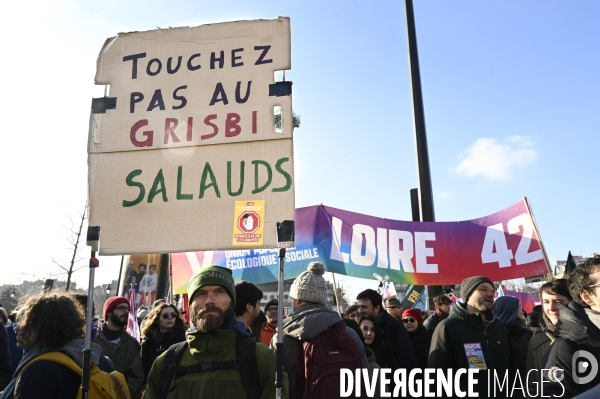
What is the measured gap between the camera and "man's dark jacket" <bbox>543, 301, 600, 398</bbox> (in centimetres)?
245

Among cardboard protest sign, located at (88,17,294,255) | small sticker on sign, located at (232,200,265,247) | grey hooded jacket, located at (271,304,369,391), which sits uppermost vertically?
cardboard protest sign, located at (88,17,294,255)

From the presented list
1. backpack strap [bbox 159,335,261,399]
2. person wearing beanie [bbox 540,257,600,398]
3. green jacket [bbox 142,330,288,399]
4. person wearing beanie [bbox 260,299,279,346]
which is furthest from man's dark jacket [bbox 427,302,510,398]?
backpack strap [bbox 159,335,261,399]

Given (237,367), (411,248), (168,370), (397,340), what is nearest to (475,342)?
(397,340)

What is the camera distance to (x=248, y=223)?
9.75ft

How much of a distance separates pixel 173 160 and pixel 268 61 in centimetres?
89

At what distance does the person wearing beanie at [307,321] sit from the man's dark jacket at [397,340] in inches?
60.9

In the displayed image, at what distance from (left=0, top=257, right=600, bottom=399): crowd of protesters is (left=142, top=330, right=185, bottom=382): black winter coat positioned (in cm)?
27

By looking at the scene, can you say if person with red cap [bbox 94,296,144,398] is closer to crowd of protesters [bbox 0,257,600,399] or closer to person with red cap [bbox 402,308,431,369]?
crowd of protesters [bbox 0,257,600,399]

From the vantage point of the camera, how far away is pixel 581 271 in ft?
9.29

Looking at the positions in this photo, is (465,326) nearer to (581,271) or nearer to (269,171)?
(581,271)

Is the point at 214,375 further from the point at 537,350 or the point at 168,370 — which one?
the point at 537,350

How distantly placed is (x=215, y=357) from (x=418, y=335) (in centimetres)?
403

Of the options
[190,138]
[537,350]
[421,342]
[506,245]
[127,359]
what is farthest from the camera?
[506,245]

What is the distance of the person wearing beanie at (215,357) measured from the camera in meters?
2.40
